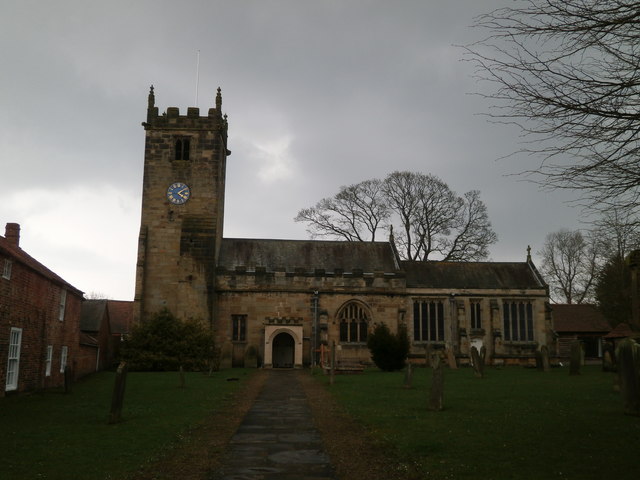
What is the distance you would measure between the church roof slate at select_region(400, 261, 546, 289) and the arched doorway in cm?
874

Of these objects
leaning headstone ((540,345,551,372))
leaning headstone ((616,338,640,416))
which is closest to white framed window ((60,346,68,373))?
leaning headstone ((616,338,640,416))

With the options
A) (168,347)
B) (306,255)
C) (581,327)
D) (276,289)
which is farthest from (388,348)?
(581,327)

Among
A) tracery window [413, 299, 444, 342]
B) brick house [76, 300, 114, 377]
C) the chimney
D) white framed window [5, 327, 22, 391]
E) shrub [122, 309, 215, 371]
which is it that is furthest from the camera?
tracery window [413, 299, 444, 342]

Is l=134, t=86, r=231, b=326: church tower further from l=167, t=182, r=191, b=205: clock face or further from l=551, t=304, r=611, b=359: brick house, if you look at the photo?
l=551, t=304, r=611, b=359: brick house

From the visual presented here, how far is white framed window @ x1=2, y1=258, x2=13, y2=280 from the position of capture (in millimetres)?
18094

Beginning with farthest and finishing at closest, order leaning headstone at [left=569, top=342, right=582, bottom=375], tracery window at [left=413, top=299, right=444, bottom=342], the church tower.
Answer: tracery window at [left=413, top=299, right=444, bottom=342]
the church tower
leaning headstone at [left=569, top=342, right=582, bottom=375]

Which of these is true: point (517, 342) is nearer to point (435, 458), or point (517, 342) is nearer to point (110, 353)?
point (110, 353)

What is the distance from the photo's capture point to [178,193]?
37.7 m

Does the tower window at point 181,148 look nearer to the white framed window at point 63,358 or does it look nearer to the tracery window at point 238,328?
the tracery window at point 238,328

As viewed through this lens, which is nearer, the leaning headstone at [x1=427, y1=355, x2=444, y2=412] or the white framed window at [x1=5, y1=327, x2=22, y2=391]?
the leaning headstone at [x1=427, y1=355, x2=444, y2=412]

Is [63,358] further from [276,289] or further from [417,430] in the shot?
[417,430]

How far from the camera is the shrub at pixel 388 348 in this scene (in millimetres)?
30609

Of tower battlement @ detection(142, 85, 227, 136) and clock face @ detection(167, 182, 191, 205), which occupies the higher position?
tower battlement @ detection(142, 85, 227, 136)

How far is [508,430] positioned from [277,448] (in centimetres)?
449
